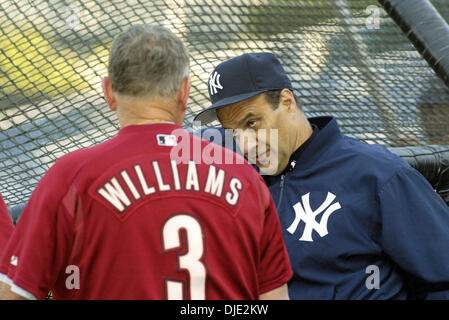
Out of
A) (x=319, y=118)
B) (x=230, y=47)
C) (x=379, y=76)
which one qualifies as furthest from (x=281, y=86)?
(x=379, y=76)

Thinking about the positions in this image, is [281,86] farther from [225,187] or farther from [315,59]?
[315,59]

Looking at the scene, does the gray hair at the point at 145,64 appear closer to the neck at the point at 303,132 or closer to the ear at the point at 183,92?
the ear at the point at 183,92

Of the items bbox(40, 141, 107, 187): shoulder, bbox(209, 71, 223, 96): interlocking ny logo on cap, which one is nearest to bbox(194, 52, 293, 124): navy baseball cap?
bbox(209, 71, 223, 96): interlocking ny logo on cap

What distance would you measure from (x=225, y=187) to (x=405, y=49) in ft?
7.16

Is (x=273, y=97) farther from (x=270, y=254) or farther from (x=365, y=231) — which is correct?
(x=270, y=254)

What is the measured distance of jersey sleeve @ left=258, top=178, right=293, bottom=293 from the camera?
95 centimetres

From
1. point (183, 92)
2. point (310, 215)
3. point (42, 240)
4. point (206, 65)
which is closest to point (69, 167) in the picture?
point (42, 240)

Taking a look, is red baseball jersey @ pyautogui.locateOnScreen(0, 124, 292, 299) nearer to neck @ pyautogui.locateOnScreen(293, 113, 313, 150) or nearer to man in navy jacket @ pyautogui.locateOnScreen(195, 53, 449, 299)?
man in navy jacket @ pyautogui.locateOnScreen(195, 53, 449, 299)

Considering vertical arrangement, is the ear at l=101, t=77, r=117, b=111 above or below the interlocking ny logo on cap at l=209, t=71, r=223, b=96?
above

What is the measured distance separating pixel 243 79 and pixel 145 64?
0.56 m

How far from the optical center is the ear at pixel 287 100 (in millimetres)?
1458

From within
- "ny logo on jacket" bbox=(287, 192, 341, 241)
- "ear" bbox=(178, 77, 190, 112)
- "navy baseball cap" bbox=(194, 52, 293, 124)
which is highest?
"ear" bbox=(178, 77, 190, 112)

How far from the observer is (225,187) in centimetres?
87

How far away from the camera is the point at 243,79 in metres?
1.41
